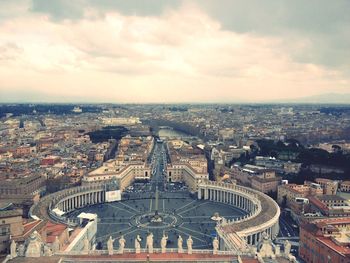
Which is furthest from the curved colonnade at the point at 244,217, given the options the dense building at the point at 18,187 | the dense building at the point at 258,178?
the dense building at the point at 18,187

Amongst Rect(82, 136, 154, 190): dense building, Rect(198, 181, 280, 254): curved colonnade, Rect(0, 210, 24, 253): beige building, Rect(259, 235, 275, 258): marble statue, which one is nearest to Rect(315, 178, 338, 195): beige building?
Rect(198, 181, 280, 254): curved colonnade

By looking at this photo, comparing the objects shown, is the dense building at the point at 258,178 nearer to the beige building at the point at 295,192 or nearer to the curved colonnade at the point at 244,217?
the beige building at the point at 295,192

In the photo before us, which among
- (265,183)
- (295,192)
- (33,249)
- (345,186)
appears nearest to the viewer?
(33,249)

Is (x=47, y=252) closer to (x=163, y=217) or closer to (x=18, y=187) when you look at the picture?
(x=163, y=217)

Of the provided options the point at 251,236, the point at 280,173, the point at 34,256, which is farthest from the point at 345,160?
the point at 34,256

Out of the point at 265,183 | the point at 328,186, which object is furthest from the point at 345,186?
the point at 265,183

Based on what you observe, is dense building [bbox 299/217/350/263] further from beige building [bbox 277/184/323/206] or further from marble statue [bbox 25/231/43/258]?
marble statue [bbox 25/231/43/258]

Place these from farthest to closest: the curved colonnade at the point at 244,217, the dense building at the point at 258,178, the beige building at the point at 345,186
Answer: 1. the dense building at the point at 258,178
2. the beige building at the point at 345,186
3. the curved colonnade at the point at 244,217

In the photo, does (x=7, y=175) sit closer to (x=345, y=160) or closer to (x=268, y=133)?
(x=345, y=160)
